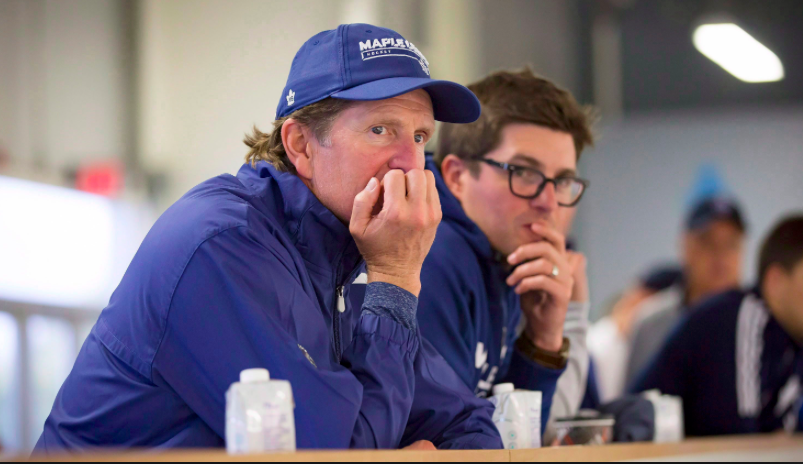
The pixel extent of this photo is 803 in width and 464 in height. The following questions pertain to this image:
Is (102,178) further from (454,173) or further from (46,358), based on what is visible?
(454,173)

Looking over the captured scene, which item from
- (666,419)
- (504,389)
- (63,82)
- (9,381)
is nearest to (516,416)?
(504,389)

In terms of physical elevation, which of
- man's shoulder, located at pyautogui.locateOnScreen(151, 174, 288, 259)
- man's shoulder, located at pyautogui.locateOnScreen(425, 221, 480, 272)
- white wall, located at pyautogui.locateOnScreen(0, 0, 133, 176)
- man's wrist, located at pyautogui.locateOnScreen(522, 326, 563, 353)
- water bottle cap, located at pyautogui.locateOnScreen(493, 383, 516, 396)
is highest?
white wall, located at pyautogui.locateOnScreen(0, 0, 133, 176)

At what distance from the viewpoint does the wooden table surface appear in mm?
760

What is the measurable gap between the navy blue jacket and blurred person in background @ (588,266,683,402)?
106cm

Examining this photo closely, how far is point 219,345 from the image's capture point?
3.47 ft

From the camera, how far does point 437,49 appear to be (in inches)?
149

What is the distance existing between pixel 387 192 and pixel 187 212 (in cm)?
29

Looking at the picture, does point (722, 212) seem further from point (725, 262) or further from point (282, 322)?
point (282, 322)

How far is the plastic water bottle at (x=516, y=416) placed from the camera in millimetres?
1439

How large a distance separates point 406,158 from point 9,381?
173 cm

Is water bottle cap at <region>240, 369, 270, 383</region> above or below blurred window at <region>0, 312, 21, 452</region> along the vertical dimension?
above

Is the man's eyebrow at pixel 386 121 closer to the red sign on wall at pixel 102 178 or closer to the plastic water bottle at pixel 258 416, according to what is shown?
the plastic water bottle at pixel 258 416

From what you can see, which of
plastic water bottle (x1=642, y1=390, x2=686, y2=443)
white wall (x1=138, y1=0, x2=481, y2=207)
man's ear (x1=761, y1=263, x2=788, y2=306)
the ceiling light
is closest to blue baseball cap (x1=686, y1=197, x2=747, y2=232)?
man's ear (x1=761, y1=263, x2=788, y2=306)

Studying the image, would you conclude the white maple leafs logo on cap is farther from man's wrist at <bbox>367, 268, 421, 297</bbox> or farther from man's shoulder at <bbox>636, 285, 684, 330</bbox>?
man's shoulder at <bbox>636, 285, 684, 330</bbox>
